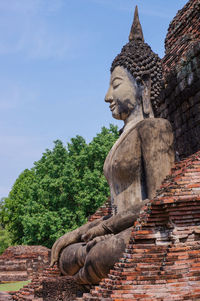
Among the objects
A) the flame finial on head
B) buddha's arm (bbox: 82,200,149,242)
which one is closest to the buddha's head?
the flame finial on head

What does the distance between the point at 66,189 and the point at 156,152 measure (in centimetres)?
1590

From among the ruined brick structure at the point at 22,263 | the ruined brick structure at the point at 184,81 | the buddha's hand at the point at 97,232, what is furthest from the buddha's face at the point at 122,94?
the ruined brick structure at the point at 22,263

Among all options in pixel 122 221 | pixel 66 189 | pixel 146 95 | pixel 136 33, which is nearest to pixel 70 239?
pixel 122 221

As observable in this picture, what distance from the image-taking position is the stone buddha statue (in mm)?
4570

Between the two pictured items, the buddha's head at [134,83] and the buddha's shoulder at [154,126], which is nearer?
the buddha's shoulder at [154,126]

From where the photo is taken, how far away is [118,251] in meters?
4.26

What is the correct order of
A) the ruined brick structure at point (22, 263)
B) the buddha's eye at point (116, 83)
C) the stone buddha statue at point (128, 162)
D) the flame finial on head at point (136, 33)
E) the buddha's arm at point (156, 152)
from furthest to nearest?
1. the ruined brick structure at point (22, 263)
2. the flame finial on head at point (136, 33)
3. the buddha's eye at point (116, 83)
4. the buddha's arm at point (156, 152)
5. the stone buddha statue at point (128, 162)

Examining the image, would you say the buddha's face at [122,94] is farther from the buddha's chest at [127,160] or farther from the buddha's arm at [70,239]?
the buddha's arm at [70,239]

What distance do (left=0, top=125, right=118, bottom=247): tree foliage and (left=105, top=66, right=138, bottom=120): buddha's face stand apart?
14190 millimetres

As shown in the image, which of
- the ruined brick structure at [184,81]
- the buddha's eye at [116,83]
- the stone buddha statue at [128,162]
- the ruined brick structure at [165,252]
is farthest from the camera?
the ruined brick structure at [184,81]

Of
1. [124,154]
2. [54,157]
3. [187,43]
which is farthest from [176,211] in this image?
[54,157]

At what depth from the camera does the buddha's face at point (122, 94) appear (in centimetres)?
561

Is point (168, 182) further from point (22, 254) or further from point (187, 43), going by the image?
point (22, 254)

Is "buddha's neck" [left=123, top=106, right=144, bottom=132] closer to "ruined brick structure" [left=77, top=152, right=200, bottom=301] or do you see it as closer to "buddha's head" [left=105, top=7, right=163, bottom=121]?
"buddha's head" [left=105, top=7, right=163, bottom=121]
